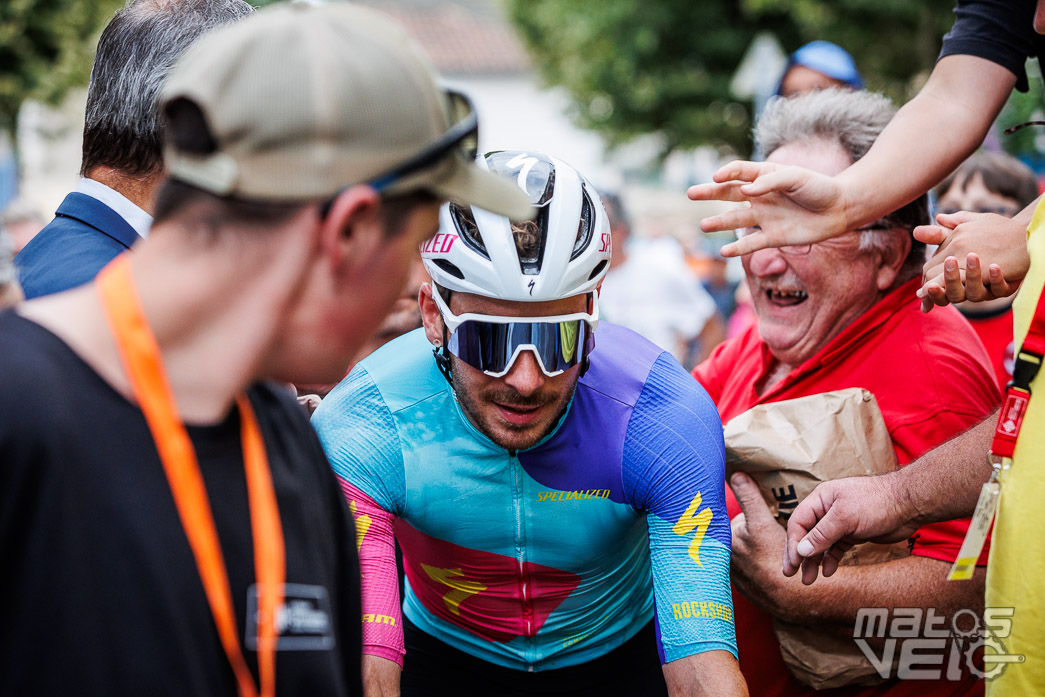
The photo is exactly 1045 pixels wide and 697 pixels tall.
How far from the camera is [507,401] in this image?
8.70 ft

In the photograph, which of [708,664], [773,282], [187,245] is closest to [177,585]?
[187,245]

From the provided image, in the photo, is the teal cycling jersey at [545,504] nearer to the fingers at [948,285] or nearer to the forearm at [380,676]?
Result: the forearm at [380,676]

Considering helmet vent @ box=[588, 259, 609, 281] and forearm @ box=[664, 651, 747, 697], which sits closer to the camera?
forearm @ box=[664, 651, 747, 697]

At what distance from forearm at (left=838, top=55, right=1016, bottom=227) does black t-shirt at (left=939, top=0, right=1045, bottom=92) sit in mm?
30

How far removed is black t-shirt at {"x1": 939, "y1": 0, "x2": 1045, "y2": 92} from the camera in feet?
9.66

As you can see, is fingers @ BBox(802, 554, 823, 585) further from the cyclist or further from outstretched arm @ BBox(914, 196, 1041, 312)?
outstretched arm @ BBox(914, 196, 1041, 312)

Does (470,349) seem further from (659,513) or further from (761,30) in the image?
(761,30)

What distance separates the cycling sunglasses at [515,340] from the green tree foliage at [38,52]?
45.5ft

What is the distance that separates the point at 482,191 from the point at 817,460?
1.72 meters

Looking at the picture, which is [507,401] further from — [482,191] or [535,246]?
[482,191]

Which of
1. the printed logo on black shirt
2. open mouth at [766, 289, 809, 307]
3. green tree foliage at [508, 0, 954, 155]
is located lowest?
green tree foliage at [508, 0, 954, 155]

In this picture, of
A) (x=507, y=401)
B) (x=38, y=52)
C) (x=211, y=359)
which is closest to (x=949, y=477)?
(x=507, y=401)

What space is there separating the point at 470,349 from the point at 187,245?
1.28 meters

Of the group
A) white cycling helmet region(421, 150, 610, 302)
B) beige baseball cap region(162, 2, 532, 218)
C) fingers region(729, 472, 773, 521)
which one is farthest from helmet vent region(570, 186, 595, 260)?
beige baseball cap region(162, 2, 532, 218)
